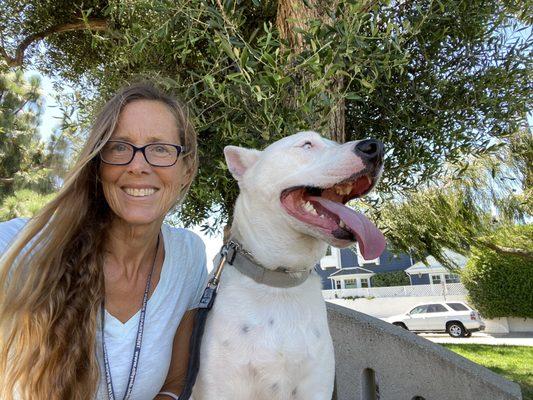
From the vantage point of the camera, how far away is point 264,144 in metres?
2.82

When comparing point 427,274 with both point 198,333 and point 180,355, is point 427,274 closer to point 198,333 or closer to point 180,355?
point 180,355

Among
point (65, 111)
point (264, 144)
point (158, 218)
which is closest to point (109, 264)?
point (158, 218)

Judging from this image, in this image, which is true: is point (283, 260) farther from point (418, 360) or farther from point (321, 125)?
point (418, 360)

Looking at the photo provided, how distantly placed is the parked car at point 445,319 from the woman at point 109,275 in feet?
58.8

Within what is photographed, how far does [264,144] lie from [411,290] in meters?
26.5

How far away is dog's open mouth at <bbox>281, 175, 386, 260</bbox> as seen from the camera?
1.79m

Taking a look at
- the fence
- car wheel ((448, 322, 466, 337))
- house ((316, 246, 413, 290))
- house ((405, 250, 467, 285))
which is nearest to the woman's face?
car wheel ((448, 322, 466, 337))

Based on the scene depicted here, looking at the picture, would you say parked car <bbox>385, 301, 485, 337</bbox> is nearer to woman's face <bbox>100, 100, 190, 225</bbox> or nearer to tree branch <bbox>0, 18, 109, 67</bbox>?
tree branch <bbox>0, 18, 109, 67</bbox>

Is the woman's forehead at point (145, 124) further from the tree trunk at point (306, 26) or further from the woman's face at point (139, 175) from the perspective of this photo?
the tree trunk at point (306, 26)

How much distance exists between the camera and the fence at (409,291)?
24703 mm

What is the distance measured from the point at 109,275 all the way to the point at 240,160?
0.91 meters

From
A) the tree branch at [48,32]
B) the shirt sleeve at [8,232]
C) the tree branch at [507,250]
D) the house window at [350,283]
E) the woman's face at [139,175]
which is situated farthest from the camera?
the house window at [350,283]

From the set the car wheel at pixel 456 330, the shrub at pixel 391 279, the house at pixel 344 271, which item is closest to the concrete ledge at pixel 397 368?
the car wheel at pixel 456 330

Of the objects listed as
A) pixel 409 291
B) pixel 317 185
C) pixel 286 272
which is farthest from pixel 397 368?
pixel 409 291
